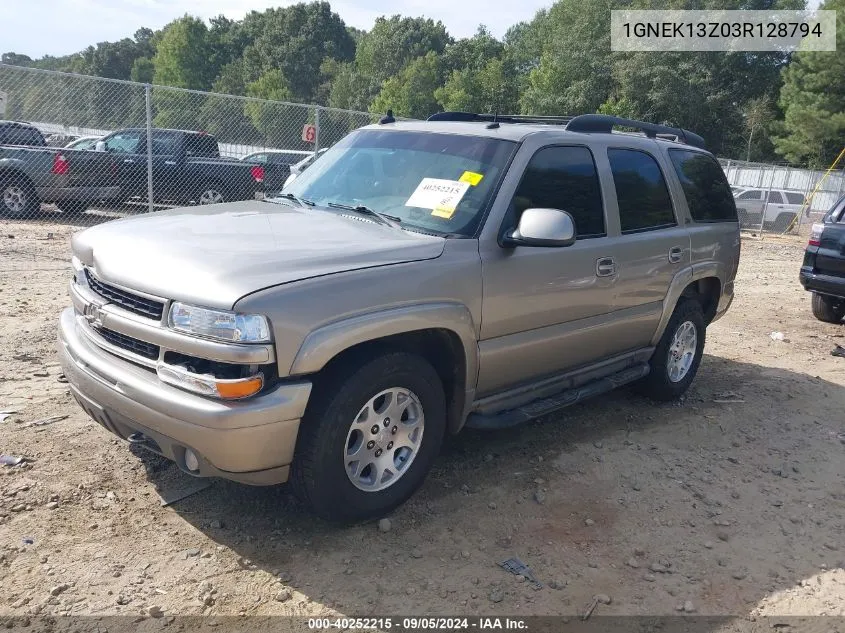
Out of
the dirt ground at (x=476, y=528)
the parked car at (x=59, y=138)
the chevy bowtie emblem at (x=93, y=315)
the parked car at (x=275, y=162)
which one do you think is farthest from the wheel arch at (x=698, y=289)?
the parked car at (x=59, y=138)

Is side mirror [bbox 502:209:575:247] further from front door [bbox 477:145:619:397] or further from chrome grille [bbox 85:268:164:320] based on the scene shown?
chrome grille [bbox 85:268:164:320]

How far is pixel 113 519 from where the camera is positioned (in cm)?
344

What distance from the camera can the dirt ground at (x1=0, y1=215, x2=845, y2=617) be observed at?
3043 mm

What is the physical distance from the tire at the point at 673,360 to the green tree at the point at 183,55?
8049 cm

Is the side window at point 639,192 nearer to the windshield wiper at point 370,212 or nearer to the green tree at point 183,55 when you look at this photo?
the windshield wiper at point 370,212

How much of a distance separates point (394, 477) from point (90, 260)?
5.91 feet

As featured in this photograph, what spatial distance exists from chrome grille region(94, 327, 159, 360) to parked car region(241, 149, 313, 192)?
11.4m

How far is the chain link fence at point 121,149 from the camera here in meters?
12.5

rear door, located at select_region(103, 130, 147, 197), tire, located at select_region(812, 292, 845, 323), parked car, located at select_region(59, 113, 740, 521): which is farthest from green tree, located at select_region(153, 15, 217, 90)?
parked car, located at select_region(59, 113, 740, 521)

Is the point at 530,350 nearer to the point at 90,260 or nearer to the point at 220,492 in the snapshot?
the point at 220,492

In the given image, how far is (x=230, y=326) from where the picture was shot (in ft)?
9.31

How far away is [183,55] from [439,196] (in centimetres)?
8473

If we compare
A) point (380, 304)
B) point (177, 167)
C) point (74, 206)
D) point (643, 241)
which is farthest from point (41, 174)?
point (380, 304)

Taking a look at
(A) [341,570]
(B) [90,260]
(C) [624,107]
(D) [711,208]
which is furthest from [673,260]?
(C) [624,107]
